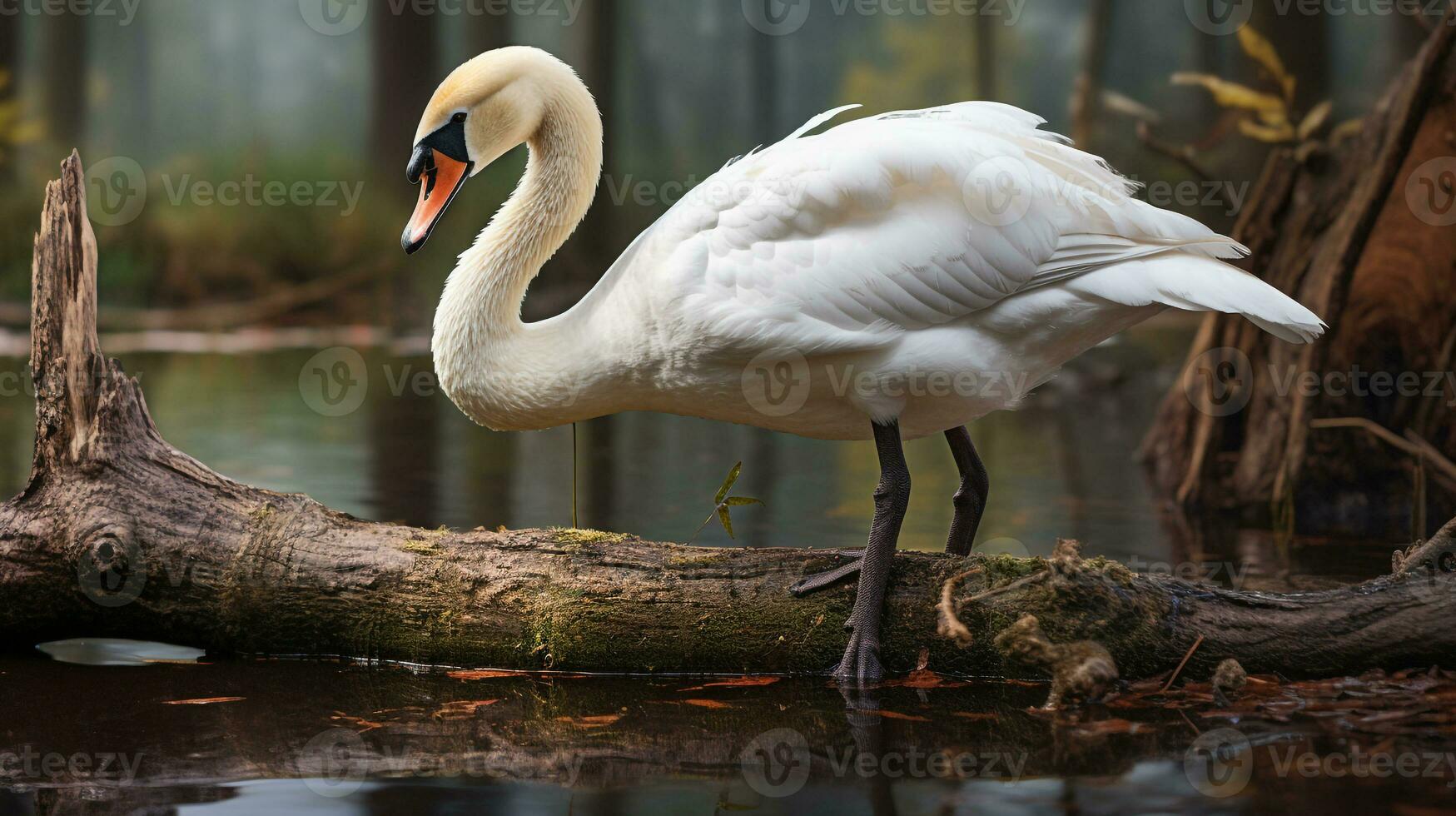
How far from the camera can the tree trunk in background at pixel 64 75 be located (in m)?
20.8

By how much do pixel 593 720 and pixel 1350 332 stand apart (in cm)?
474

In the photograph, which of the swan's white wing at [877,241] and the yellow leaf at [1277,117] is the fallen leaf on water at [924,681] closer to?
the swan's white wing at [877,241]

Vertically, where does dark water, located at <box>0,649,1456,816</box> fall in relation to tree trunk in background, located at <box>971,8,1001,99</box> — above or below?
below

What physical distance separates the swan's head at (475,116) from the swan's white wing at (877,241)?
0.74 metres

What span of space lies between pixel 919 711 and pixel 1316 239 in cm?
431

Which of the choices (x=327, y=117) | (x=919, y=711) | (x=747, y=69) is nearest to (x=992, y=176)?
(x=919, y=711)

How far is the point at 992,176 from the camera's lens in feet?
12.9

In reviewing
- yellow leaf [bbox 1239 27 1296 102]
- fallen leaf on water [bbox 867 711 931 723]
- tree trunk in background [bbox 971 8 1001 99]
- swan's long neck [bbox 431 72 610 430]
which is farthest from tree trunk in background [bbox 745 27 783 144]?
fallen leaf on water [bbox 867 711 931 723]

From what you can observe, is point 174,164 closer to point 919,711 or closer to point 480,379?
point 480,379

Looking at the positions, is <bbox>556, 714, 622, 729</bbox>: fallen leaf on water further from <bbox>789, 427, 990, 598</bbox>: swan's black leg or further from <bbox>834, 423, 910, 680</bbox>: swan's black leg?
<bbox>789, 427, 990, 598</bbox>: swan's black leg

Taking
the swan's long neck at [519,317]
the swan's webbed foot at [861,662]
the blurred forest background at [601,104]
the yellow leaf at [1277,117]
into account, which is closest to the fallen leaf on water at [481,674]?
the swan's long neck at [519,317]

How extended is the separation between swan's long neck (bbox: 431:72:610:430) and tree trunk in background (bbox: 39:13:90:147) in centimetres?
1882

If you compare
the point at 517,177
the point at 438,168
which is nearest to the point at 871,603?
the point at 438,168

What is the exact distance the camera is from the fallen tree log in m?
3.70
